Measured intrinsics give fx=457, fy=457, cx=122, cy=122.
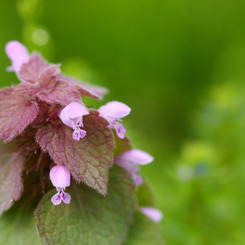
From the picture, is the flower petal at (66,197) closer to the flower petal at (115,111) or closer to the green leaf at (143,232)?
the flower petal at (115,111)

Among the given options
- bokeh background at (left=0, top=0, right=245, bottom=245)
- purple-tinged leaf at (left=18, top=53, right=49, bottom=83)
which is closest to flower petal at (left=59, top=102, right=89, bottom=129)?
purple-tinged leaf at (left=18, top=53, right=49, bottom=83)

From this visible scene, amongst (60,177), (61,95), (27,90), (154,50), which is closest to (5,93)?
(27,90)

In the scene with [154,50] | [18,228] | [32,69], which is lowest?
[18,228]

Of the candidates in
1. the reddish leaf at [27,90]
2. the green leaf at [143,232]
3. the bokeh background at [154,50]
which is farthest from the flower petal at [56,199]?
the bokeh background at [154,50]

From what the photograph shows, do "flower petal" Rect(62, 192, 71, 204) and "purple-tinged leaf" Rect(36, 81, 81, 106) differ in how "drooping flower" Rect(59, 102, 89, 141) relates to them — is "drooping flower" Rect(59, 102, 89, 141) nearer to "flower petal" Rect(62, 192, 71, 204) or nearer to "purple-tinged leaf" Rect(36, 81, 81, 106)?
"purple-tinged leaf" Rect(36, 81, 81, 106)

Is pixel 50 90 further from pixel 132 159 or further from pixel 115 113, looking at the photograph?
pixel 132 159

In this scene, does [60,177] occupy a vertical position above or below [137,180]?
below
